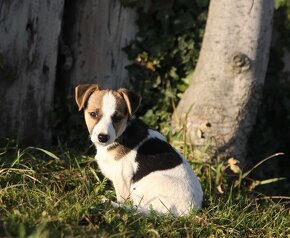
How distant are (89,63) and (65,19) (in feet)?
2.23

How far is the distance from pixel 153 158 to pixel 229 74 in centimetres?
211

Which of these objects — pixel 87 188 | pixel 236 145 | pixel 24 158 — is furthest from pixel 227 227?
pixel 24 158

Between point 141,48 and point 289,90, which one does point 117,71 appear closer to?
point 141,48

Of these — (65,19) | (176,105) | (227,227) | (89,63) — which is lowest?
(227,227)

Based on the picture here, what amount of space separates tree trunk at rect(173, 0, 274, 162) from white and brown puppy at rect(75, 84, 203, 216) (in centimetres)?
154

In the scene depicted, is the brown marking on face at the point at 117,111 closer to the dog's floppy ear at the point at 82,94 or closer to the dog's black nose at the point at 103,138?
the dog's floppy ear at the point at 82,94

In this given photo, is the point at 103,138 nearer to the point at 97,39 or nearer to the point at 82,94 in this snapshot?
the point at 82,94

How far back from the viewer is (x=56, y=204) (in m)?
4.86

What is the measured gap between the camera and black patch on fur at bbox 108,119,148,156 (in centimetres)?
555

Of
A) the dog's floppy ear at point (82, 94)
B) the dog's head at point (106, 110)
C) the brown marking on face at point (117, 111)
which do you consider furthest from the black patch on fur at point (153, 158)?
the dog's floppy ear at point (82, 94)

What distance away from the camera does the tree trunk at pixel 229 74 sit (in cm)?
705

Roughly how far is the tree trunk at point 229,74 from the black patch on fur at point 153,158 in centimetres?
151

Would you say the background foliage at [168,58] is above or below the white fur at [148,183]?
above

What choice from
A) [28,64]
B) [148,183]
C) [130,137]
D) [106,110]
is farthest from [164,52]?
[148,183]
